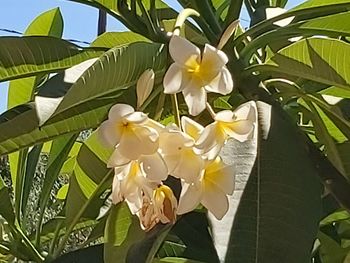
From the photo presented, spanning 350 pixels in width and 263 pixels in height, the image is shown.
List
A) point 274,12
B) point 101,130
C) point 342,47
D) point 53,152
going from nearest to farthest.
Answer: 1. point 101,130
2. point 342,47
3. point 274,12
4. point 53,152

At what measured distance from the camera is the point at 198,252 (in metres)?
0.72

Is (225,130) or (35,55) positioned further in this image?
A: (35,55)

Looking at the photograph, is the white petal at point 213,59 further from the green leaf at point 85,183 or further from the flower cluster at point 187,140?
the green leaf at point 85,183

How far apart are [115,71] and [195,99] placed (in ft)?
0.29

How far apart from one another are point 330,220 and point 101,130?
0.34 metres

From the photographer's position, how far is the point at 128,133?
435 mm

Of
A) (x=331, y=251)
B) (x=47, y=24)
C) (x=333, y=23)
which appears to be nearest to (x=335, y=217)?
(x=331, y=251)

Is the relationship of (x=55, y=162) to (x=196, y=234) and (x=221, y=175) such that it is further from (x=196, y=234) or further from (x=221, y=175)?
(x=221, y=175)

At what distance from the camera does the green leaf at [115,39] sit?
697 mm

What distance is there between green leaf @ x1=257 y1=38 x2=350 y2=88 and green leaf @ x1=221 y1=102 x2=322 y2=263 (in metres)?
0.06

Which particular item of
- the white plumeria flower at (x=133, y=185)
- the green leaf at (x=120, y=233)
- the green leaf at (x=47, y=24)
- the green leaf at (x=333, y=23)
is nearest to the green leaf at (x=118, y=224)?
the green leaf at (x=120, y=233)

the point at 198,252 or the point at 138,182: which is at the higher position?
the point at 138,182

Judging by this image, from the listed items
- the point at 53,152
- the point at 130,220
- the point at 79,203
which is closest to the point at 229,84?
the point at 130,220

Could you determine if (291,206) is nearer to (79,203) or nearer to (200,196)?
(200,196)
